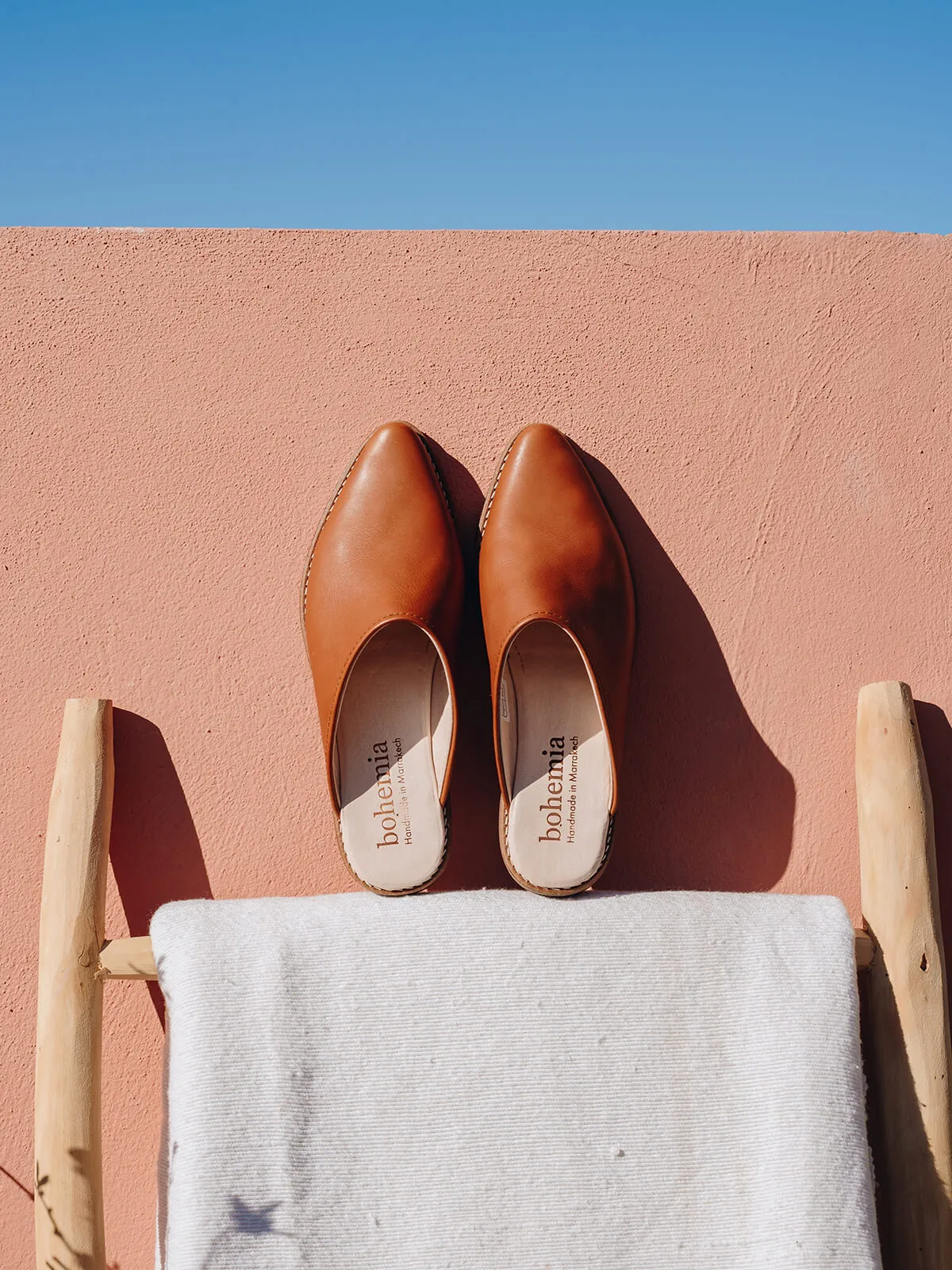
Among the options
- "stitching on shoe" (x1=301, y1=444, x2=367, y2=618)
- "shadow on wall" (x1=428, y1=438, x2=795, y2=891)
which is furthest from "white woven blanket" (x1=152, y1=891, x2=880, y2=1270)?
"stitching on shoe" (x1=301, y1=444, x2=367, y2=618)

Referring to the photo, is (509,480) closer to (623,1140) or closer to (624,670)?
(624,670)

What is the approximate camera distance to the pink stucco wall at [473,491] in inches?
32.3

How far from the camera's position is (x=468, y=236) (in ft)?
2.78

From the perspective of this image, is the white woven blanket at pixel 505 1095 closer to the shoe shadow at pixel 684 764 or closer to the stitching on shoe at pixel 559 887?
the stitching on shoe at pixel 559 887

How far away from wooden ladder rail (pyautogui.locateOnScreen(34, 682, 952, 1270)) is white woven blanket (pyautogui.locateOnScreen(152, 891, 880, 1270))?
6 cm

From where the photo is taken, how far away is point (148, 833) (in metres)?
0.81

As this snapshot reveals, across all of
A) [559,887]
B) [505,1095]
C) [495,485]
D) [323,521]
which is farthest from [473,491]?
[505,1095]

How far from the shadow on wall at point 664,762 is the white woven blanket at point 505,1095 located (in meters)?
0.14

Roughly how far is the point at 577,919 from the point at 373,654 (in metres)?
0.30

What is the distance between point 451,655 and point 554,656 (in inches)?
3.9

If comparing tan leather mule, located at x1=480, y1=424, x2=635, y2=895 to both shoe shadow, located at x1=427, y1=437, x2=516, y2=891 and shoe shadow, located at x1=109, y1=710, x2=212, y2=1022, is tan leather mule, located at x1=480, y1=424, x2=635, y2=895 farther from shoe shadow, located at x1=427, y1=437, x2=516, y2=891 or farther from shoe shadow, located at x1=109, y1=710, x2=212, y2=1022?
shoe shadow, located at x1=109, y1=710, x2=212, y2=1022

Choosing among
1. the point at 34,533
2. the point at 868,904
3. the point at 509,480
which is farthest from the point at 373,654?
the point at 868,904

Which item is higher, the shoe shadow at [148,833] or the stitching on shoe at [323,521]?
the stitching on shoe at [323,521]

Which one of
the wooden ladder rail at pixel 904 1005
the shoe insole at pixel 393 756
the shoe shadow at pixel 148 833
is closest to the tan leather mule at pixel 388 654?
the shoe insole at pixel 393 756
